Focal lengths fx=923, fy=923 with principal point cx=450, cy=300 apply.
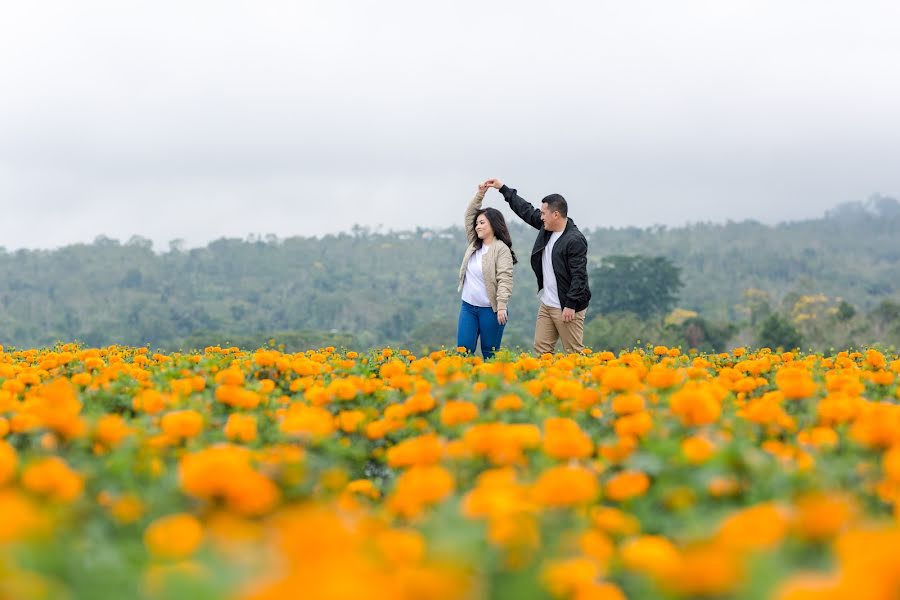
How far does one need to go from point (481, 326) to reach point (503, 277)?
57cm

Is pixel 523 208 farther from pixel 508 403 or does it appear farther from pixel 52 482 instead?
pixel 52 482

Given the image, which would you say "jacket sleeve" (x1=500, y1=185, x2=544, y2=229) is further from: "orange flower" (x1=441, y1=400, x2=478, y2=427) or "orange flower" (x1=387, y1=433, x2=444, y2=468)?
"orange flower" (x1=387, y1=433, x2=444, y2=468)

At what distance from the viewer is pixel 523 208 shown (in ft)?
28.6

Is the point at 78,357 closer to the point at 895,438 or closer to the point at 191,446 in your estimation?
the point at 191,446

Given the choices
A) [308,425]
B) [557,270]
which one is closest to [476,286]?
[557,270]

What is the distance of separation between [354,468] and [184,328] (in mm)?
76625

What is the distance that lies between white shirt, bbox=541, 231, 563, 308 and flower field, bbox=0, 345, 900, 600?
4.06 metres

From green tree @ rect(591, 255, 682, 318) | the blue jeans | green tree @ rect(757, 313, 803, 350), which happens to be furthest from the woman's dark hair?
green tree @ rect(591, 255, 682, 318)

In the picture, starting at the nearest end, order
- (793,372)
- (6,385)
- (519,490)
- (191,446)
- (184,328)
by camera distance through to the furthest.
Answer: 1. (519,490)
2. (191,446)
3. (793,372)
4. (6,385)
5. (184,328)

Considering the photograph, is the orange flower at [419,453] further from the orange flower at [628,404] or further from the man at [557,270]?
the man at [557,270]

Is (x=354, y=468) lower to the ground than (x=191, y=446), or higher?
lower

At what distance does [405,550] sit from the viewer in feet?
5.75

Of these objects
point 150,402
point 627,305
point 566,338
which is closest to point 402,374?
point 150,402

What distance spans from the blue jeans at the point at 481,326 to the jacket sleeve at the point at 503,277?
25cm
